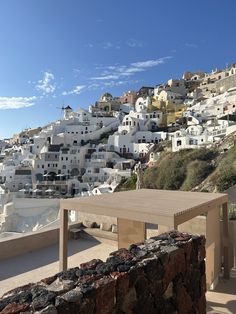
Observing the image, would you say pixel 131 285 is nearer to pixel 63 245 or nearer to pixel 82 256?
pixel 63 245

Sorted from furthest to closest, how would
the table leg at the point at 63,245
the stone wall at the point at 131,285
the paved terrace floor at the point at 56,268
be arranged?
the table leg at the point at 63,245
the paved terrace floor at the point at 56,268
the stone wall at the point at 131,285

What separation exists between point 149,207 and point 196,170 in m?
29.2

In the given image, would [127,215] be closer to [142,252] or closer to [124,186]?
[142,252]

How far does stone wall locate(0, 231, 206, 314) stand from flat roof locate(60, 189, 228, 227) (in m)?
0.67

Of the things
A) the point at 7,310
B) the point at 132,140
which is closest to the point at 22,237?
the point at 7,310

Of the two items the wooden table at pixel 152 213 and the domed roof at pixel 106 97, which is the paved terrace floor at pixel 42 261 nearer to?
the wooden table at pixel 152 213

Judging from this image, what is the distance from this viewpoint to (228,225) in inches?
223

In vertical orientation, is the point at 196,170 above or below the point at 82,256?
above

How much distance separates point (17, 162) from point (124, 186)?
93.0 ft

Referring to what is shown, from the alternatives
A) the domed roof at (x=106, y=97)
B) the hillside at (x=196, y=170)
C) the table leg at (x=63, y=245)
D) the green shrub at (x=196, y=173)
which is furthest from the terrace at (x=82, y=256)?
the domed roof at (x=106, y=97)

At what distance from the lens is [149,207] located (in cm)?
453

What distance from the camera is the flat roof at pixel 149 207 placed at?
164 inches

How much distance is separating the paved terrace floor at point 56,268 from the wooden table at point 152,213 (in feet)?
0.97

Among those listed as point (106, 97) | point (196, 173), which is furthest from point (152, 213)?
point (106, 97)
